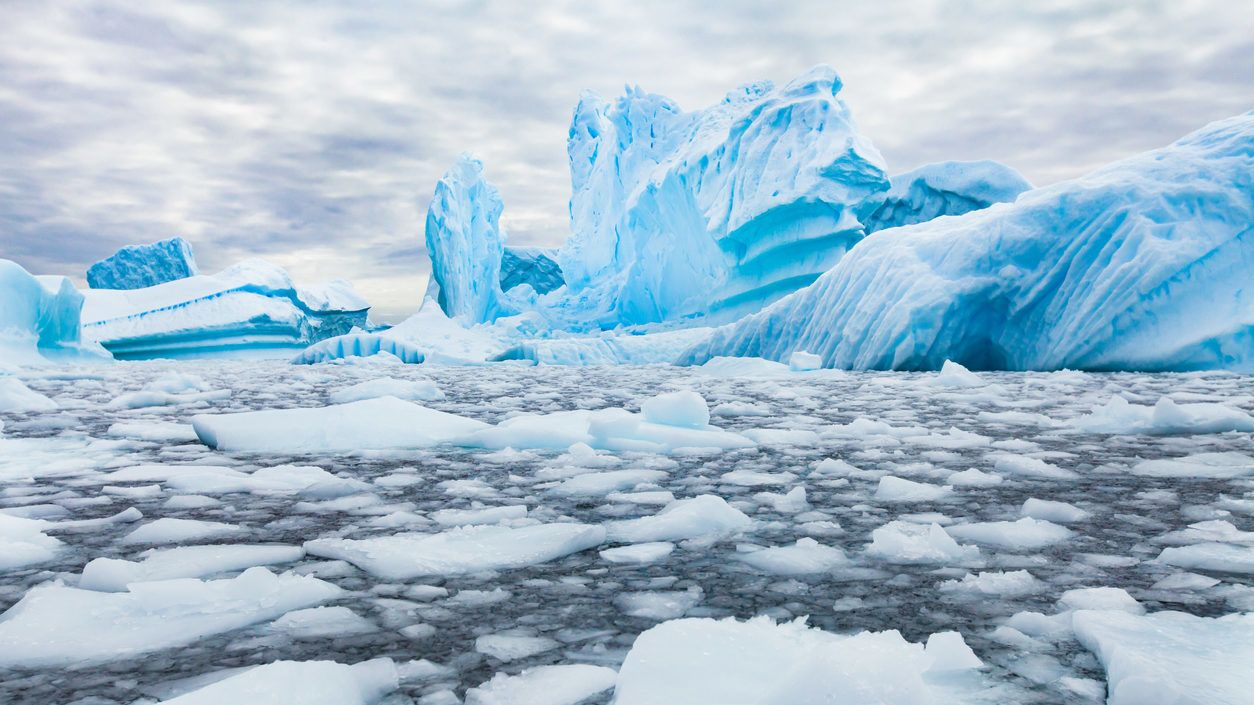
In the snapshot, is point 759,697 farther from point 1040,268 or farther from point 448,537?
point 1040,268

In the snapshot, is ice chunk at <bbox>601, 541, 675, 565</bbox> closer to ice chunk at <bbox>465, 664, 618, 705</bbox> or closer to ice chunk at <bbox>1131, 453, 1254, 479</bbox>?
ice chunk at <bbox>465, 664, 618, 705</bbox>

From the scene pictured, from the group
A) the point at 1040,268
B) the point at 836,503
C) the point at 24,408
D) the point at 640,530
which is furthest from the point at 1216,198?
the point at 24,408

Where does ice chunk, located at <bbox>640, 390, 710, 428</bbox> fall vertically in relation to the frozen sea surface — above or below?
above

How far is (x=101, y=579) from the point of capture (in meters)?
1.43

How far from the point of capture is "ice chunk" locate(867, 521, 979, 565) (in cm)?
165

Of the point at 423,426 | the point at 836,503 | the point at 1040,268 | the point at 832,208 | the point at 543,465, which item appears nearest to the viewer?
the point at 836,503

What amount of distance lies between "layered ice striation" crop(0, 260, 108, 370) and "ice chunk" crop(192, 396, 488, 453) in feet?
41.0

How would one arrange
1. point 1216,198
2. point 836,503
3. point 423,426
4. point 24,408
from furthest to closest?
point 1216,198
point 24,408
point 423,426
point 836,503

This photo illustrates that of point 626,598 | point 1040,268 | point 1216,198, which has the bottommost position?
point 626,598

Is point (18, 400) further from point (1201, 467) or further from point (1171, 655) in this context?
point (1201, 467)

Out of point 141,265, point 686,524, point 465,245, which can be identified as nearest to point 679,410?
point 686,524

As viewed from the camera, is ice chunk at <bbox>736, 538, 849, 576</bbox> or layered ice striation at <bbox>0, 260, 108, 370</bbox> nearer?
ice chunk at <bbox>736, 538, 849, 576</bbox>

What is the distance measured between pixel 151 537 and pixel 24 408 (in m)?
4.59

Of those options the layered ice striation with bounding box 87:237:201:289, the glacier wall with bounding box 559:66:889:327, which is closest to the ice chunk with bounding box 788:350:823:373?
the glacier wall with bounding box 559:66:889:327
